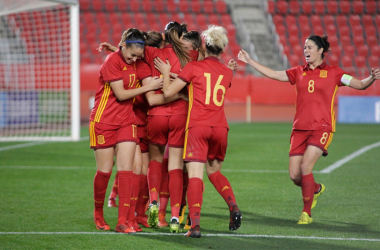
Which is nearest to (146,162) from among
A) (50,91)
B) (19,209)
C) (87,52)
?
(19,209)

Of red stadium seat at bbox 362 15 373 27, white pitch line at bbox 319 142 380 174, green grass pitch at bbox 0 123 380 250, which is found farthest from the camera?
red stadium seat at bbox 362 15 373 27

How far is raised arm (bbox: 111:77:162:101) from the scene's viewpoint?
17.4 ft

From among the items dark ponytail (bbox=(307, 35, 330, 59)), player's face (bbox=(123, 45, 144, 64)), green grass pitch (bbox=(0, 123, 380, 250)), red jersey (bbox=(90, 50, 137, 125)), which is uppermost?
dark ponytail (bbox=(307, 35, 330, 59))

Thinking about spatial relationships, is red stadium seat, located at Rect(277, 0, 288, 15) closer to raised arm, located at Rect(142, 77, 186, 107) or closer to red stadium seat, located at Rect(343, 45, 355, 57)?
red stadium seat, located at Rect(343, 45, 355, 57)

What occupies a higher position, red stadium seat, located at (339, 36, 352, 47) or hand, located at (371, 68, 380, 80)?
red stadium seat, located at (339, 36, 352, 47)

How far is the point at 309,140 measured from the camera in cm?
599

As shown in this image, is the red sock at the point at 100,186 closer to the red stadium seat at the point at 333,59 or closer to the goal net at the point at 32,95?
the goal net at the point at 32,95

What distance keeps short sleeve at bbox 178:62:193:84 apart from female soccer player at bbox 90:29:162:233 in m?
0.35

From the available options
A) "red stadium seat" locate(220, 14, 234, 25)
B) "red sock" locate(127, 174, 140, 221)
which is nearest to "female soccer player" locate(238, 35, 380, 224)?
"red sock" locate(127, 174, 140, 221)

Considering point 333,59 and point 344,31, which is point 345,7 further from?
point 333,59

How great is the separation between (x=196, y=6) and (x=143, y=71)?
21.4m

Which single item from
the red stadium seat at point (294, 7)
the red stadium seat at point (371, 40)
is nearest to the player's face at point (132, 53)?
the red stadium seat at point (371, 40)

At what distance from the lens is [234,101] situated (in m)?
21.1

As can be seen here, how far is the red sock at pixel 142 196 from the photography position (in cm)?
594
